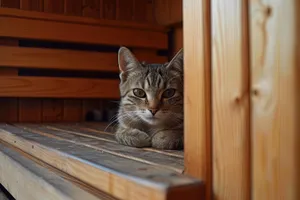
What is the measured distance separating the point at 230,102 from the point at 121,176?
0.27 meters

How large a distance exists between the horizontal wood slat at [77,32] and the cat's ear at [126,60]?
1.14 meters

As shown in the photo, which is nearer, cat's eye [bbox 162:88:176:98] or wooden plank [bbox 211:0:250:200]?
wooden plank [bbox 211:0:250:200]

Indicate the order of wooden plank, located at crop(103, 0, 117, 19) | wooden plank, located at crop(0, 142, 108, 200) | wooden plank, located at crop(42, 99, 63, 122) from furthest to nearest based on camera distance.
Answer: wooden plank, located at crop(103, 0, 117, 19) → wooden plank, located at crop(42, 99, 63, 122) → wooden plank, located at crop(0, 142, 108, 200)

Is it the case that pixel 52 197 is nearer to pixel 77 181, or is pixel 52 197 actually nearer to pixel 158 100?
pixel 77 181

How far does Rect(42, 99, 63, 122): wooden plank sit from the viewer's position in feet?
8.61

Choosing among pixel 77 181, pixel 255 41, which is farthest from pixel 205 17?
pixel 77 181

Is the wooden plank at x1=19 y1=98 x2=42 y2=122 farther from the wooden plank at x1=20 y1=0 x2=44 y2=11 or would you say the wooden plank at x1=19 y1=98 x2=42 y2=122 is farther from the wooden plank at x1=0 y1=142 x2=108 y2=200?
the wooden plank at x1=0 y1=142 x2=108 y2=200

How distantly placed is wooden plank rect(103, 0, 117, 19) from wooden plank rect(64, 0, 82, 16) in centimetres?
20

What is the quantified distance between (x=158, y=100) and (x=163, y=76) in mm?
115

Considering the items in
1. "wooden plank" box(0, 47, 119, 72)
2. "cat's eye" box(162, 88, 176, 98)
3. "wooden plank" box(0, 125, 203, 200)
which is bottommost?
"wooden plank" box(0, 125, 203, 200)

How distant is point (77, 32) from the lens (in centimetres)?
259

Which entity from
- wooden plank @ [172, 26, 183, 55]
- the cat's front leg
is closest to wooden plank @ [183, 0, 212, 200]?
the cat's front leg

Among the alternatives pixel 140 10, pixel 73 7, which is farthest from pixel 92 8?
pixel 140 10

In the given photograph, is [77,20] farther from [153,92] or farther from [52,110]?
[153,92]
